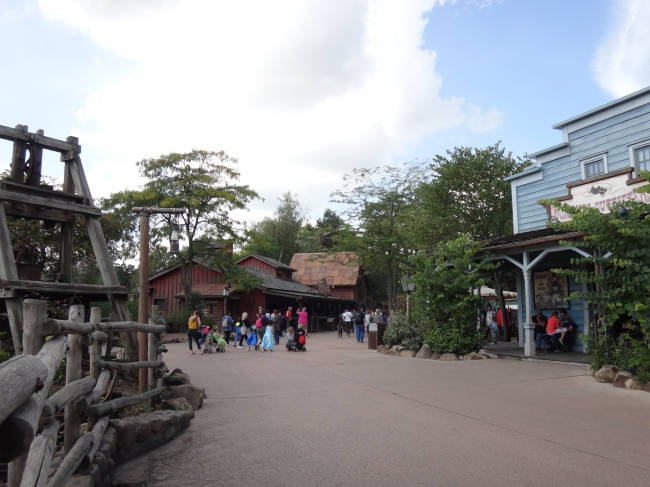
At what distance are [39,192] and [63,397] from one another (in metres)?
8.11

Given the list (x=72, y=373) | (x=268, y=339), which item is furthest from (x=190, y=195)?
(x=72, y=373)

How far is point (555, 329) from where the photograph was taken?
16.5m

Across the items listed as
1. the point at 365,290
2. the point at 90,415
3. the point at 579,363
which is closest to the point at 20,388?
the point at 90,415

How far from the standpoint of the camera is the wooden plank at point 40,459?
2.87m

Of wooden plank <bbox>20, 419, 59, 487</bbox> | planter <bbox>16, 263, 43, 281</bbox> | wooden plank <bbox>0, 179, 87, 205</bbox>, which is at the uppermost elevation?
wooden plank <bbox>0, 179, 87, 205</bbox>

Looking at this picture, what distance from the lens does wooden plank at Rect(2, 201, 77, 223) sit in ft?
34.5

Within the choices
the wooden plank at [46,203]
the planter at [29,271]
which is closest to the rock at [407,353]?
the wooden plank at [46,203]

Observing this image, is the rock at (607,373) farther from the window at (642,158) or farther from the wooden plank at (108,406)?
the wooden plank at (108,406)

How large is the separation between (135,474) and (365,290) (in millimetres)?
53604

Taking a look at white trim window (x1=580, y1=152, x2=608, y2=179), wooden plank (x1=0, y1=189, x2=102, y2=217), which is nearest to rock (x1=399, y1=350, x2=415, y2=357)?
white trim window (x1=580, y1=152, x2=608, y2=179)

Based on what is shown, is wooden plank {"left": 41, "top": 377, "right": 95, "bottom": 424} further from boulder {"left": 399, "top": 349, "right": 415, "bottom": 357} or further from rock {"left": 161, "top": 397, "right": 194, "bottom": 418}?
boulder {"left": 399, "top": 349, "right": 415, "bottom": 357}

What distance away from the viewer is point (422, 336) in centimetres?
1719

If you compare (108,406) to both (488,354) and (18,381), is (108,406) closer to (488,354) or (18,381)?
(18,381)

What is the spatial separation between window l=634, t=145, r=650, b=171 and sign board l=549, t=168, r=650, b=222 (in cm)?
122
